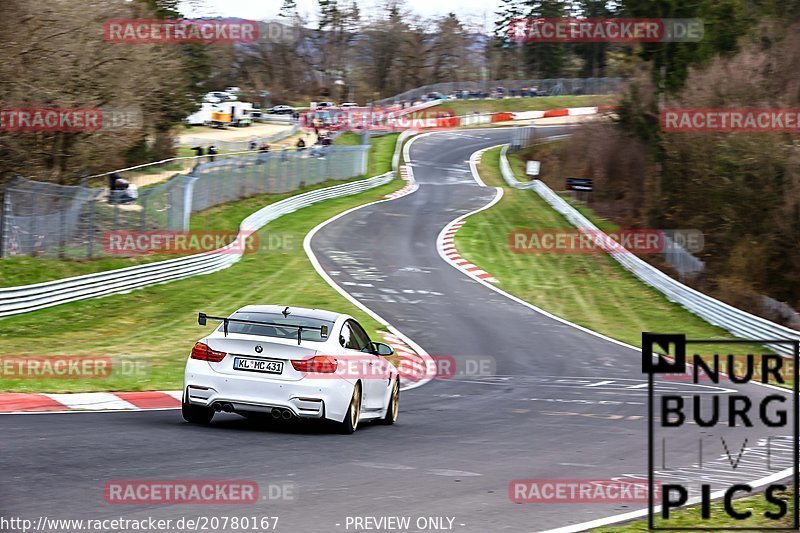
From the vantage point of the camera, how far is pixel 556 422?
13.6 m

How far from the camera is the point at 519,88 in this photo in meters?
106

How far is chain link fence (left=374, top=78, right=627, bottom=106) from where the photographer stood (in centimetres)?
10388

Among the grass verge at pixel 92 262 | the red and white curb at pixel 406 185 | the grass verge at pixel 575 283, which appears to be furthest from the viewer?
the red and white curb at pixel 406 185

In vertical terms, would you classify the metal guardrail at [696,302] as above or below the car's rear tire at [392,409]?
below

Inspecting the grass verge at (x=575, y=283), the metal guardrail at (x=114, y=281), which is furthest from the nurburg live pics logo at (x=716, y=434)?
the metal guardrail at (x=114, y=281)

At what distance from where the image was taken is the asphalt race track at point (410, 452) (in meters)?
7.36

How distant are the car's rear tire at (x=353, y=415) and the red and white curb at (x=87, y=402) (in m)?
3.03

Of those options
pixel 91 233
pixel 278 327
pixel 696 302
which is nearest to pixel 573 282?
pixel 696 302

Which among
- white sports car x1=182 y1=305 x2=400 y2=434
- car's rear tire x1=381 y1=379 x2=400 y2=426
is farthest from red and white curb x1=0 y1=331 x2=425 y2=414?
car's rear tire x1=381 y1=379 x2=400 y2=426

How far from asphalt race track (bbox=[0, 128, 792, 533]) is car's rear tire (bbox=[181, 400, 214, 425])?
0.63ft

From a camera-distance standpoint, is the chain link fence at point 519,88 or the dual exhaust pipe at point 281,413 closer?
the dual exhaust pipe at point 281,413

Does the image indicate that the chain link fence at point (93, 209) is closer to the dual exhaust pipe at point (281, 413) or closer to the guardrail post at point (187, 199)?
the guardrail post at point (187, 199)

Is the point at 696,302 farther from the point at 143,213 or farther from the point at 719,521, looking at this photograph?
the point at 719,521
